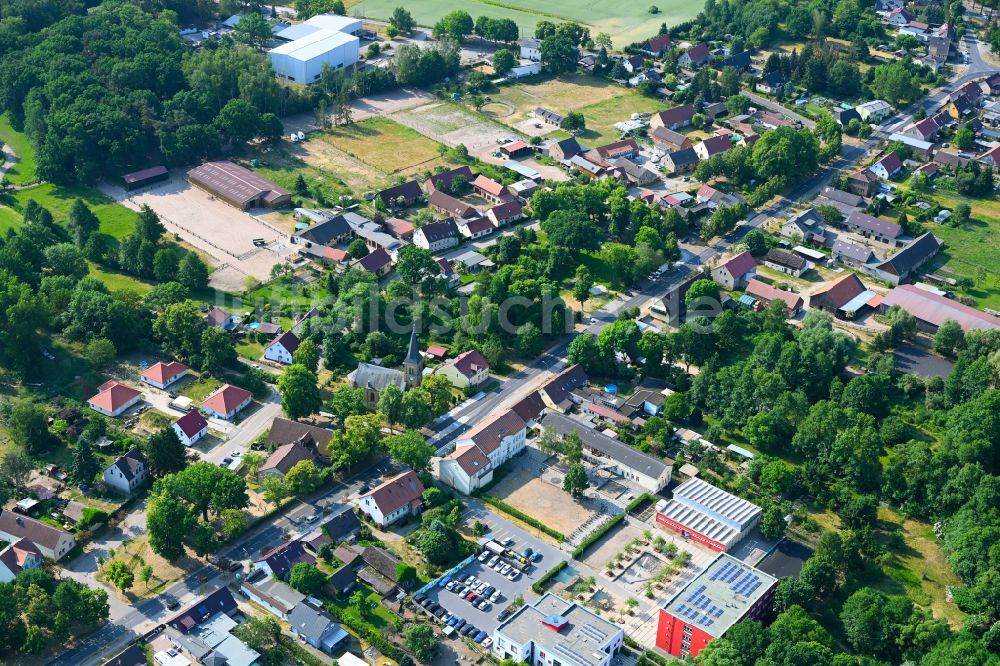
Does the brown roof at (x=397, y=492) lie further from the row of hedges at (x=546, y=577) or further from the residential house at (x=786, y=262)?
the residential house at (x=786, y=262)

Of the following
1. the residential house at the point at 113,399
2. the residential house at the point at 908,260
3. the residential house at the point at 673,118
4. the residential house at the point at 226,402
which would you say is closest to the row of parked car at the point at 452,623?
the residential house at the point at 226,402

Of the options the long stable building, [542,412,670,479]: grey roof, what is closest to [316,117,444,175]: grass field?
[542,412,670,479]: grey roof

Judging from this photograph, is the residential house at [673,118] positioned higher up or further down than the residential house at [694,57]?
further down

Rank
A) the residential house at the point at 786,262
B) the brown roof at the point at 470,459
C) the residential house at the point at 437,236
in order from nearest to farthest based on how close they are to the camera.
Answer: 1. the brown roof at the point at 470,459
2. the residential house at the point at 786,262
3. the residential house at the point at 437,236

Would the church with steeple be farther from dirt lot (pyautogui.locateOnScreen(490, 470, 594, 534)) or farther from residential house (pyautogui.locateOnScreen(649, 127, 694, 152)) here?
residential house (pyautogui.locateOnScreen(649, 127, 694, 152))

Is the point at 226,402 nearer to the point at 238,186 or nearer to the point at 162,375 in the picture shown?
the point at 162,375

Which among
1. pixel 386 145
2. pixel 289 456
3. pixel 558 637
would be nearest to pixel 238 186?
pixel 386 145
